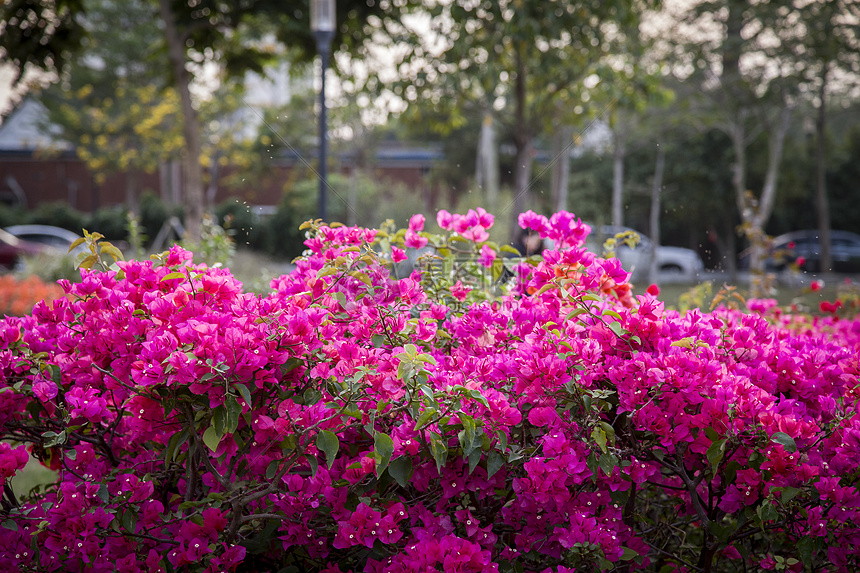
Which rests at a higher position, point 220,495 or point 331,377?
point 331,377

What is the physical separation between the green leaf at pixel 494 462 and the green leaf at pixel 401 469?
18 cm

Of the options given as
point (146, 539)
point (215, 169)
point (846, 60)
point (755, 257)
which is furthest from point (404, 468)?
point (215, 169)

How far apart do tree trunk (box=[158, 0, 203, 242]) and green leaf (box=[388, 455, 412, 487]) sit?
289 inches

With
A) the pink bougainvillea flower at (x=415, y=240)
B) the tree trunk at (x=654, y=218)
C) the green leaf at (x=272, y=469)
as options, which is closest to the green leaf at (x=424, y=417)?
the green leaf at (x=272, y=469)

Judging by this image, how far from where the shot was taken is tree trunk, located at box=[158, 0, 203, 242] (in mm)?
8719

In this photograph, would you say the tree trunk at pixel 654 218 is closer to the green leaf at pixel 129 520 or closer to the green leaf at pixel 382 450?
the green leaf at pixel 382 450

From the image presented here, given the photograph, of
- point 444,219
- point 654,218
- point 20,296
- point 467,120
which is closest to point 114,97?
point 467,120

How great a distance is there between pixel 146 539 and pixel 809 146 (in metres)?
23.2

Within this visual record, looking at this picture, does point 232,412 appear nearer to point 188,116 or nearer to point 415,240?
point 415,240

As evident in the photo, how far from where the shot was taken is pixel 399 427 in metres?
1.60

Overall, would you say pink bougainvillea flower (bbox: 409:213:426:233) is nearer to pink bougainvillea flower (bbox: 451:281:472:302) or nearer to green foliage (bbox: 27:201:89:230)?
pink bougainvillea flower (bbox: 451:281:472:302)

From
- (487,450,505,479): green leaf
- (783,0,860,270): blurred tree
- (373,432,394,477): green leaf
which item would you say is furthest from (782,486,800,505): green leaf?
(783,0,860,270): blurred tree

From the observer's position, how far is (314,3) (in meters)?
7.46

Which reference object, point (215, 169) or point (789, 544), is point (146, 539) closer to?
point (789, 544)
